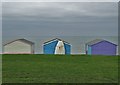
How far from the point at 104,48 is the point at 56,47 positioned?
648 centimetres

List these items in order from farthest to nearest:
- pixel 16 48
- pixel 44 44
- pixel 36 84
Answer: pixel 16 48 < pixel 44 44 < pixel 36 84

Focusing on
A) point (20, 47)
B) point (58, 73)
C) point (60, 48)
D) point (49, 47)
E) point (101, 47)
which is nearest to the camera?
point (58, 73)

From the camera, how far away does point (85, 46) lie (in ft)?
131

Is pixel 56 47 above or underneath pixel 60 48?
above

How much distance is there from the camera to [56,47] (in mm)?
39188

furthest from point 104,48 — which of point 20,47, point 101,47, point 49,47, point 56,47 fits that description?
point 20,47

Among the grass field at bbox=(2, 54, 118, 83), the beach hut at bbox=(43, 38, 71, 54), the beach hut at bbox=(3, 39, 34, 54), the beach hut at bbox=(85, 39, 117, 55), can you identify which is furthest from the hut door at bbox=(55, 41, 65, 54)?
the grass field at bbox=(2, 54, 118, 83)

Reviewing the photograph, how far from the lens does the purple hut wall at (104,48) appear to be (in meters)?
39.9

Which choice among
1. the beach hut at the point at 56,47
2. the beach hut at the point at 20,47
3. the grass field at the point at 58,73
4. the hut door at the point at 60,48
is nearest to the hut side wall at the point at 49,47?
the beach hut at the point at 56,47

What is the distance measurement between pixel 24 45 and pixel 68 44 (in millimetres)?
6382

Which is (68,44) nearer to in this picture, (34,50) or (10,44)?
(34,50)

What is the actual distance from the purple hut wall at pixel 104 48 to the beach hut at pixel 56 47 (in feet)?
11.4

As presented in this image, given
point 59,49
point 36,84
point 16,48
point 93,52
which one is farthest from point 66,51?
point 36,84

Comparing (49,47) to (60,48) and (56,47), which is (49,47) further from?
(60,48)
